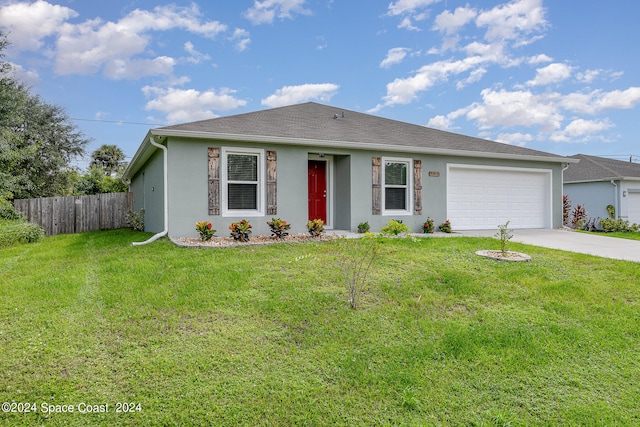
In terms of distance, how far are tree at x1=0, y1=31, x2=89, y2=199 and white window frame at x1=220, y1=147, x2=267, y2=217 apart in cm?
1094

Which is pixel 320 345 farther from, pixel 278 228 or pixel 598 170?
pixel 598 170

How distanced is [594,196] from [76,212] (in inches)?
872

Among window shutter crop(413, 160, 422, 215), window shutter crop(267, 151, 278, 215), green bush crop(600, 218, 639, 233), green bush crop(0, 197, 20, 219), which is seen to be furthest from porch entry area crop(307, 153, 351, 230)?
green bush crop(600, 218, 639, 233)

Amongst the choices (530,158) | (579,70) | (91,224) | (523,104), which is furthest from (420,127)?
(91,224)

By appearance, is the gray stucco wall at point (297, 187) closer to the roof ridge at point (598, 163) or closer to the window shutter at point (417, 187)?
the window shutter at point (417, 187)

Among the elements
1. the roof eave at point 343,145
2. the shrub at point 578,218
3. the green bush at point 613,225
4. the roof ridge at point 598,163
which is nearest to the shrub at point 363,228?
the roof eave at point 343,145

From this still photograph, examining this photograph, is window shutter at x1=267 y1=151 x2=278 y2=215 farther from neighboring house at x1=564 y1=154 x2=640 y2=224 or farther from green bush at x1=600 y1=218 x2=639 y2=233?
neighboring house at x1=564 y1=154 x2=640 y2=224

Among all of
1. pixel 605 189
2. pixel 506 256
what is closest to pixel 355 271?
pixel 506 256

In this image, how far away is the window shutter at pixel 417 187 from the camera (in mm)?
10341

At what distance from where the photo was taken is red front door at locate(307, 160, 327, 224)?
1021 centimetres

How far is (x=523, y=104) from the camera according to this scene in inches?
625

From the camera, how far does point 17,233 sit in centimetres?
1015

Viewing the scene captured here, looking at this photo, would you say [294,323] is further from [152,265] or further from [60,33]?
[60,33]

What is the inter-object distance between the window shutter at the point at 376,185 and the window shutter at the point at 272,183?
2838 mm
